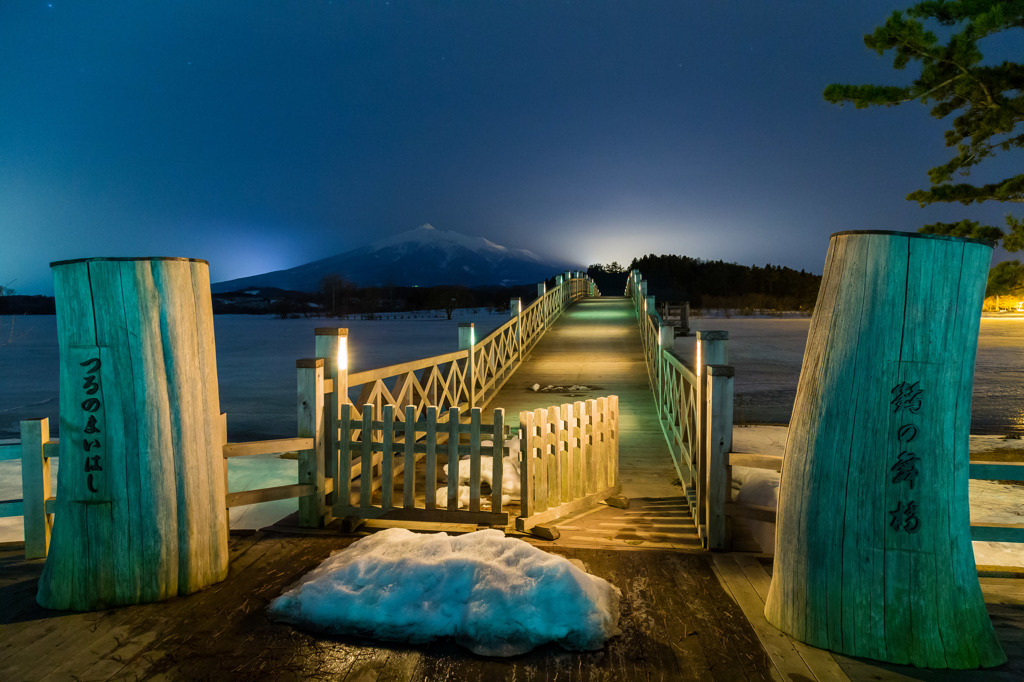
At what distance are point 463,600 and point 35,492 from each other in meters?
3.22

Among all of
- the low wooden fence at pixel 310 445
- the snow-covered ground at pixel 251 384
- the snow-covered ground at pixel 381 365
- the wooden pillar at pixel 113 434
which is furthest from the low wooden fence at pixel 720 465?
the snow-covered ground at pixel 251 384

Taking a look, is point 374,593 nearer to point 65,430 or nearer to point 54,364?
point 65,430

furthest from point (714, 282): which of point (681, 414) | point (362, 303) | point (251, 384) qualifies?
point (681, 414)

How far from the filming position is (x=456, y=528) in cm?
463

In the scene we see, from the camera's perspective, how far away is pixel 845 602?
2.77 m

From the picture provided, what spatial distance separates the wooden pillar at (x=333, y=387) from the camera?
16.1 ft

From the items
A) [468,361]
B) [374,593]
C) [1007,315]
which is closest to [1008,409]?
[468,361]

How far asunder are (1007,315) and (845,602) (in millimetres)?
48148

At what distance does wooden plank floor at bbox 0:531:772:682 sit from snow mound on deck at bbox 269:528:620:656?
0.07m

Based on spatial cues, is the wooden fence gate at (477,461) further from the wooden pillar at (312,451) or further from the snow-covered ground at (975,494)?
the snow-covered ground at (975,494)

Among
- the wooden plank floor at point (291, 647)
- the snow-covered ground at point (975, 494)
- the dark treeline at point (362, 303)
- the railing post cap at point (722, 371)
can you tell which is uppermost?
the dark treeline at point (362, 303)

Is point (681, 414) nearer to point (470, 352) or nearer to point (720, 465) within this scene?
point (720, 465)

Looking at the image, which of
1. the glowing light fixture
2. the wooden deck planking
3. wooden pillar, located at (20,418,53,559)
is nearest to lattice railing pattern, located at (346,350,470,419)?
the glowing light fixture

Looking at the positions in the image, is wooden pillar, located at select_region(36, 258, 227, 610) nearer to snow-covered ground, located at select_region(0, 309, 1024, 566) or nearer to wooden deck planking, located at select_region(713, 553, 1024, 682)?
wooden deck planking, located at select_region(713, 553, 1024, 682)
